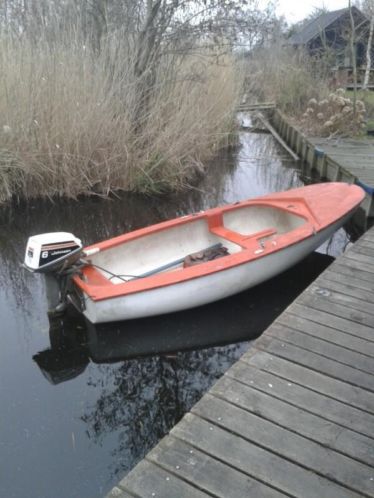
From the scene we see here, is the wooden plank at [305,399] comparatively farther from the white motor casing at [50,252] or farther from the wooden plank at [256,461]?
the white motor casing at [50,252]

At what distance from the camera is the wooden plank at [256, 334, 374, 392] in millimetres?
2090

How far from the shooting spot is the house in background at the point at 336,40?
36.7 feet

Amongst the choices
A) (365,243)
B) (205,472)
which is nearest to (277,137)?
(365,243)

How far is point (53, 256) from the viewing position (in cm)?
282

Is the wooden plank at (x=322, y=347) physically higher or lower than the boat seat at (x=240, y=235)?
lower

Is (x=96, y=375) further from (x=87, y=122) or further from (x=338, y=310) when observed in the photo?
(x=87, y=122)

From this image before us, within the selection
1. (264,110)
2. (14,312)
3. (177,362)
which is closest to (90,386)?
(177,362)

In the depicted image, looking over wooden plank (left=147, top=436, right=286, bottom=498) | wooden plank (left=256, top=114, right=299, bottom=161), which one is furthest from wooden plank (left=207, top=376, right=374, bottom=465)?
wooden plank (left=256, top=114, right=299, bottom=161)

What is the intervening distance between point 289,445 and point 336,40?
18.9 meters

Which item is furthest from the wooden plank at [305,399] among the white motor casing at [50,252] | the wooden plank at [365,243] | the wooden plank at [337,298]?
the wooden plank at [365,243]

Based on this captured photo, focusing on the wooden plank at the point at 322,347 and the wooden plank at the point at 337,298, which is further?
the wooden plank at the point at 337,298

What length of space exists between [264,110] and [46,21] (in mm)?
7745

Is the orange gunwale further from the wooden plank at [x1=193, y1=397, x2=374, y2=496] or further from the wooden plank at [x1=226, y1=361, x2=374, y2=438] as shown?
the wooden plank at [x1=193, y1=397, x2=374, y2=496]

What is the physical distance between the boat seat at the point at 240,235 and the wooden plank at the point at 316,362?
1249mm
